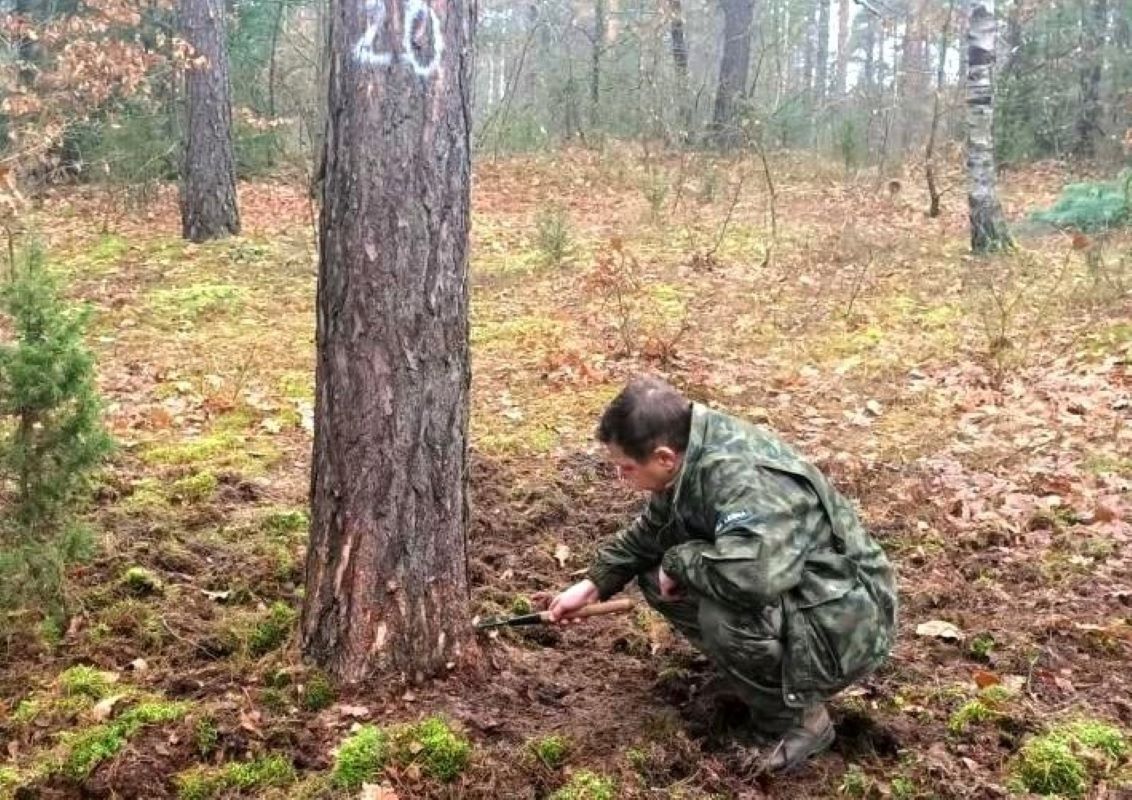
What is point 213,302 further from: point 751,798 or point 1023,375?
point 751,798

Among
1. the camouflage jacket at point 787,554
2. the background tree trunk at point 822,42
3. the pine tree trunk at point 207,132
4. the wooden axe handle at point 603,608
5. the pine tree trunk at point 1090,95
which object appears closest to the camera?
the camouflage jacket at point 787,554

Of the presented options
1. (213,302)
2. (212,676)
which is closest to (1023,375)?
(212,676)

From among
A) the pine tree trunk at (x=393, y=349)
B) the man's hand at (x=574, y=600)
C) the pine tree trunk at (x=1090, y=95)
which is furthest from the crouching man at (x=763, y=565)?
the pine tree trunk at (x=1090, y=95)

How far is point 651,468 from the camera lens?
3.21 metres

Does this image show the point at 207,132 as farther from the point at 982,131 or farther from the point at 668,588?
the point at 668,588

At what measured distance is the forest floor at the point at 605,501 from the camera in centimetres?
313

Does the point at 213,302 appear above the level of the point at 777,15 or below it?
below

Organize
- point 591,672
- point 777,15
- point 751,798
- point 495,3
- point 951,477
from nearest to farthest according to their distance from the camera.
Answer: point 751,798
point 591,672
point 951,477
point 777,15
point 495,3

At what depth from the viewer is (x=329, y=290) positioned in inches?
128

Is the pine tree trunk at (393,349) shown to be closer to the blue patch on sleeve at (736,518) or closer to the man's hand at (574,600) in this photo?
the man's hand at (574,600)

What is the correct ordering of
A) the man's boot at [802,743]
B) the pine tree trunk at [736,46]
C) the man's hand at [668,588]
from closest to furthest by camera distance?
Answer: 1. the man's boot at [802,743]
2. the man's hand at [668,588]
3. the pine tree trunk at [736,46]

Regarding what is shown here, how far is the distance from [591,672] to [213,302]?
6.62 m

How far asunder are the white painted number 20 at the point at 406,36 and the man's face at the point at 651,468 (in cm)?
131

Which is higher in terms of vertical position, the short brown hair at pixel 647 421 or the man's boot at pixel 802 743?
the short brown hair at pixel 647 421
